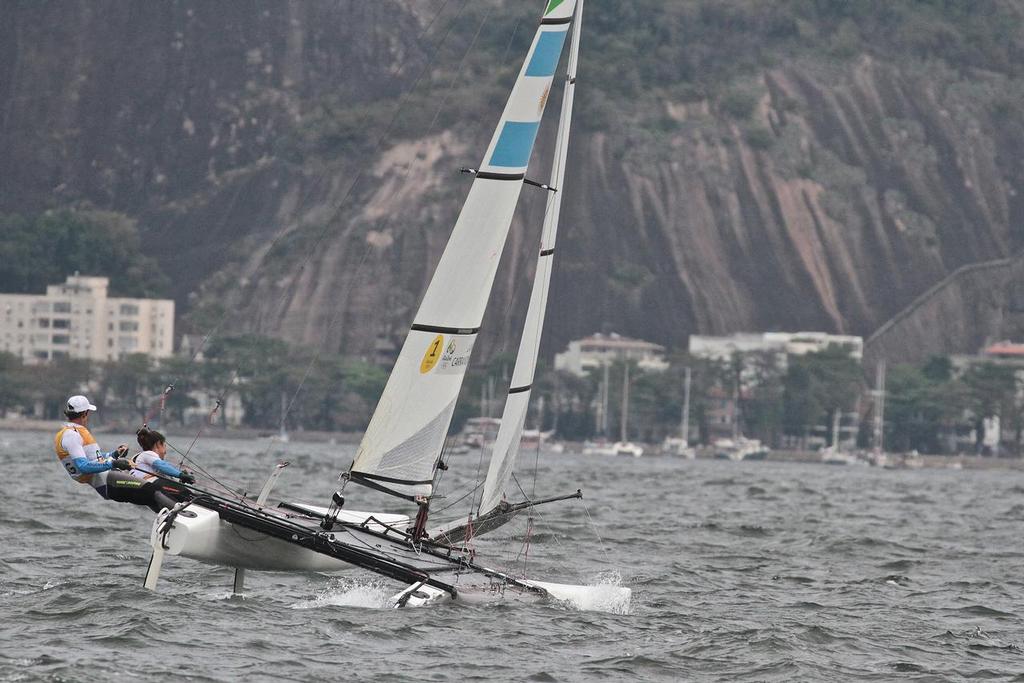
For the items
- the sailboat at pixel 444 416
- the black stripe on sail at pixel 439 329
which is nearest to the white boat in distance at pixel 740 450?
the sailboat at pixel 444 416

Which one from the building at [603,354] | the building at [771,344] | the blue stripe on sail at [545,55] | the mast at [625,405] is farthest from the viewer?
the building at [771,344]

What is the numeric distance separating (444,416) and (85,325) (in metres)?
140

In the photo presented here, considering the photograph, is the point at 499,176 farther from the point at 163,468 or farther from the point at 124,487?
the point at 124,487

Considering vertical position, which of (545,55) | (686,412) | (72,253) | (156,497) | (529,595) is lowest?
(529,595)

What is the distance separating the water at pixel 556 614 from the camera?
16.5 metres

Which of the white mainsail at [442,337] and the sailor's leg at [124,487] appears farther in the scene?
the white mainsail at [442,337]

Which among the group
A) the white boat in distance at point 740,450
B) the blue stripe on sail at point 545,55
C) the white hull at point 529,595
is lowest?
the white boat in distance at point 740,450

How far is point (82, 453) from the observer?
18328 mm

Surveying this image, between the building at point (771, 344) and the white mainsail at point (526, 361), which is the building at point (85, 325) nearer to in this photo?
the building at point (771, 344)

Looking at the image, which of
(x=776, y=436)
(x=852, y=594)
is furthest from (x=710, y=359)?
(x=852, y=594)

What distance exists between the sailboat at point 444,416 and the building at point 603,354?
5132 inches

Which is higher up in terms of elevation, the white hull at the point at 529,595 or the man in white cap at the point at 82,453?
the man in white cap at the point at 82,453

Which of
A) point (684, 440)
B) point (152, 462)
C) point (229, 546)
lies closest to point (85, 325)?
point (684, 440)

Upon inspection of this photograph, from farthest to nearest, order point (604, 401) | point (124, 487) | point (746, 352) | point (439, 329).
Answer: point (746, 352), point (604, 401), point (439, 329), point (124, 487)
